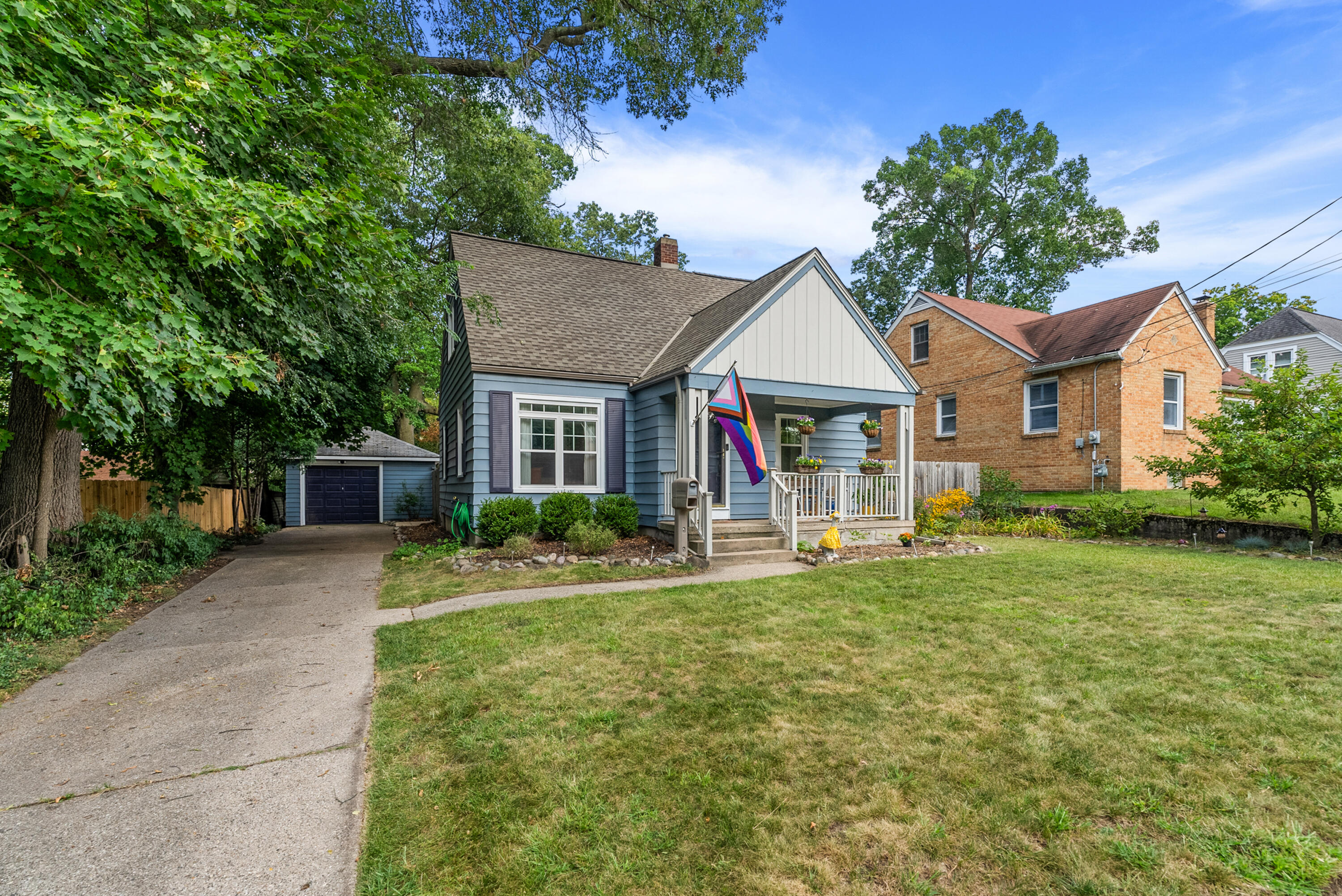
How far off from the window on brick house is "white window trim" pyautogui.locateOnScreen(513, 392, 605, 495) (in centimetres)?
1427

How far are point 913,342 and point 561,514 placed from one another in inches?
638

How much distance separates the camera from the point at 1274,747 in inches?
112

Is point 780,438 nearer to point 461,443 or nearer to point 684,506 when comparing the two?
point 684,506

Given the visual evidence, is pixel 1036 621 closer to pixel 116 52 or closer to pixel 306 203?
pixel 306 203

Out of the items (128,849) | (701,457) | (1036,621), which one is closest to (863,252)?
(701,457)

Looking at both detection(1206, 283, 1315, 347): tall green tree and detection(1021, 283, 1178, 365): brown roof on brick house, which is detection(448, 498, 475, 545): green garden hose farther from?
detection(1206, 283, 1315, 347): tall green tree

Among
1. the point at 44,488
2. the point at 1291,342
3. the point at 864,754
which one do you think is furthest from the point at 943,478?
the point at 1291,342

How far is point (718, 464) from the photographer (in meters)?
10.9

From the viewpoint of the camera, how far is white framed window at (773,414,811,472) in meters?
12.0

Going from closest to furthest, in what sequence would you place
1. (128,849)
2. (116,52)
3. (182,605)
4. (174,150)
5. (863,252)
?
1. (128,849)
2. (174,150)
3. (116,52)
4. (182,605)
5. (863,252)

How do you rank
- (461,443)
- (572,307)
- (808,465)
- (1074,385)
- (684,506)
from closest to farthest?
(684,506) → (808,465) → (461,443) → (572,307) → (1074,385)

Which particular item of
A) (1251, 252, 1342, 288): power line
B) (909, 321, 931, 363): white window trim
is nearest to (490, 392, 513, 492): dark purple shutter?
(909, 321, 931, 363): white window trim

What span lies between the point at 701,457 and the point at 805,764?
22.9 ft

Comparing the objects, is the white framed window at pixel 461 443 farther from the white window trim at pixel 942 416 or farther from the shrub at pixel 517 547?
the white window trim at pixel 942 416
